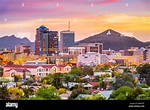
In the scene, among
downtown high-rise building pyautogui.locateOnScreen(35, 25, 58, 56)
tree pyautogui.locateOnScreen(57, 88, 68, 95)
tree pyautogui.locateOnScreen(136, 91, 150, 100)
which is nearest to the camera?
tree pyautogui.locateOnScreen(136, 91, 150, 100)

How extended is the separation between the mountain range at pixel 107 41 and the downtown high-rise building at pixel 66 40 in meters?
0.05

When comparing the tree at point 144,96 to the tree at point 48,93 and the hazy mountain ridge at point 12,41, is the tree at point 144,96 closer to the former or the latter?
the tree at point 48,93

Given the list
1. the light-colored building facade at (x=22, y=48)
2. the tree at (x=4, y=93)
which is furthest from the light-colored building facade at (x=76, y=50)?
the tree at (x=4, y=93)

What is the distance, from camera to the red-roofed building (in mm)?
2410

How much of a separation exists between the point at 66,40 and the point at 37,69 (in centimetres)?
30

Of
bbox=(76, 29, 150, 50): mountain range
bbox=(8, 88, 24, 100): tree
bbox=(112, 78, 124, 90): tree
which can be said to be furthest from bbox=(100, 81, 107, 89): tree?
bbox=(8, 88, 24, 100): tree

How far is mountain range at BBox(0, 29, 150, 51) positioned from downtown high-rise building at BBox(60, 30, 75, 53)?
0.05m

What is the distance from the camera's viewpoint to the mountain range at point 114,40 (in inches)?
95.0

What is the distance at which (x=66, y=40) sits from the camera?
2.47m

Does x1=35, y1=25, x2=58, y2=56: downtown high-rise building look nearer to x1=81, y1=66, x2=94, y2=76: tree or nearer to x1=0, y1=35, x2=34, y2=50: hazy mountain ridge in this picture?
x1=0, y1=35, x2=34, y2=50: hazy mountain ridge

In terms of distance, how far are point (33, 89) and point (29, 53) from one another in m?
0.28

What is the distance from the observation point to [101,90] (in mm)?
2330

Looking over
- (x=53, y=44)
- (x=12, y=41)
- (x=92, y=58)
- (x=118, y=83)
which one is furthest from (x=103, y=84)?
(x=12, y=41)

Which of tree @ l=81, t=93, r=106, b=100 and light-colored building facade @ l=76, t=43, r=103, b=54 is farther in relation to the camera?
light-colored building facade @ l=76, t=43, r=103, b=54
